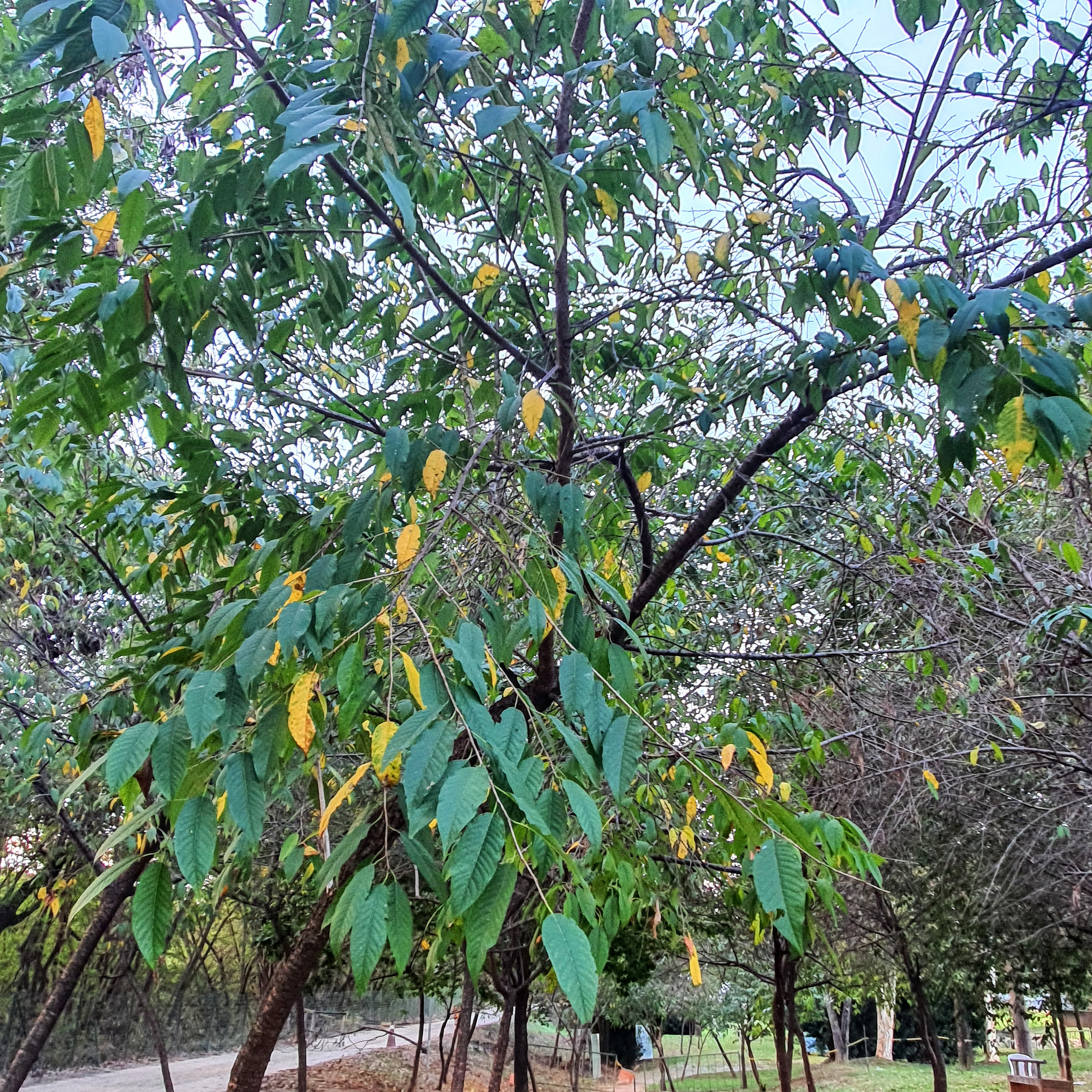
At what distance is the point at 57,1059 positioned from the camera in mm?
7578

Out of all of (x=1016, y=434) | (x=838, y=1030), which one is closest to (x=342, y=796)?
(x=1016, y=434)

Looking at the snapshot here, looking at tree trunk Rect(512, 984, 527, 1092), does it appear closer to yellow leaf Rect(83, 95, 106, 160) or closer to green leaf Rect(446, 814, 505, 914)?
green leaf Rect(446, 814, 505, 914)

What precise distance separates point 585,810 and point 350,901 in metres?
0.26

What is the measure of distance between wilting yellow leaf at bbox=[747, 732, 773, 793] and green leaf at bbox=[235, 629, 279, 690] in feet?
3.49

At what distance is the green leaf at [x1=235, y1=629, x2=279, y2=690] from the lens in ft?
2.95

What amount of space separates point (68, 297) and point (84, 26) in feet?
1.64

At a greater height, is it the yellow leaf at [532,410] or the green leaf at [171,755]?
the yellow leaf at [532,410]

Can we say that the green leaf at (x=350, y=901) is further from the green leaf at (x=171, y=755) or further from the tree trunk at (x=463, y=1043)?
the tree trunk at (x=463, y=1043)

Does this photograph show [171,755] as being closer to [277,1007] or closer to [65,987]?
[277,1007]

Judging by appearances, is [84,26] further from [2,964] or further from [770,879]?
[2,964]

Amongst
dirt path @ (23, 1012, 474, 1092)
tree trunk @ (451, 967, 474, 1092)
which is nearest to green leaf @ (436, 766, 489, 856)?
tree trunk @ (451, 967, 474, 1092)

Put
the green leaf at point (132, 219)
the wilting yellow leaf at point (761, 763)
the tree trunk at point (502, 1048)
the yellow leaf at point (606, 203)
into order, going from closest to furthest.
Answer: the green leaf at point (132, 219) → the yellow leaf at point (606, 203) → the wilting yellow leaf at point (761, 763) → the tree trunk at point (502, 1048)

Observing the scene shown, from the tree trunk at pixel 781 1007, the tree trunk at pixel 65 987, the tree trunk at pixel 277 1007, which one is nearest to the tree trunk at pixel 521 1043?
the tree trunk at pixel 781 1007

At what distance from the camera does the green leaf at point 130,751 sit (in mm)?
862
